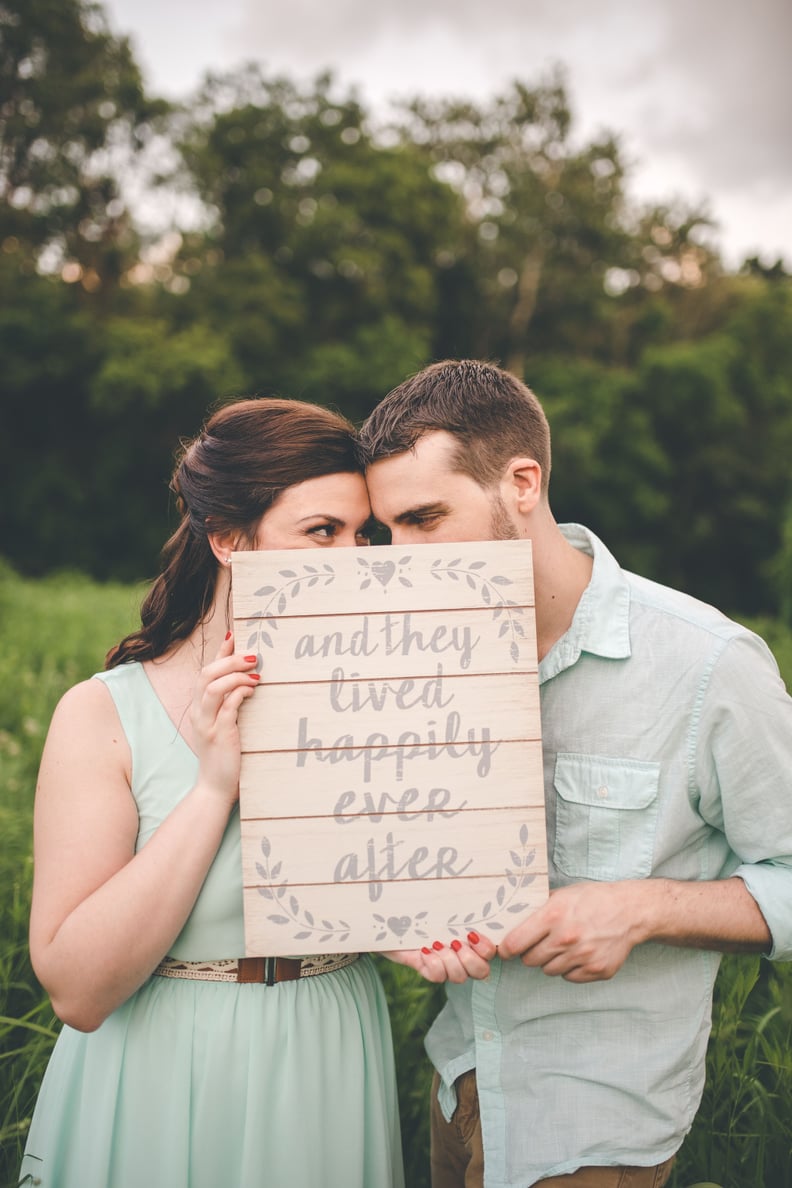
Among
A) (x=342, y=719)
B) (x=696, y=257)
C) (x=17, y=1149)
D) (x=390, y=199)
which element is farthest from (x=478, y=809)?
(x=696, y=257)

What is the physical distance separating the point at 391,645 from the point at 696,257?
3019cm

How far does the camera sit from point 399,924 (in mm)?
1646

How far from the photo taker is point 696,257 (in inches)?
1110

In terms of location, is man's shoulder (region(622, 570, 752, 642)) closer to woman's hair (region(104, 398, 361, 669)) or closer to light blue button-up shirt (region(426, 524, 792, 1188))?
light blue button-up shirt (region(426, 524, 792, 1188))

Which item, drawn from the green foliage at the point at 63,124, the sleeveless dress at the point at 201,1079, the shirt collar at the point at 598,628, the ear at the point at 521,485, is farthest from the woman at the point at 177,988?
the green foliage at the point at 63,124

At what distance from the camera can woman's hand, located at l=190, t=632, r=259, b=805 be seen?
164cm

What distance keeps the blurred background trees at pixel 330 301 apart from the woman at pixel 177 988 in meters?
19.9

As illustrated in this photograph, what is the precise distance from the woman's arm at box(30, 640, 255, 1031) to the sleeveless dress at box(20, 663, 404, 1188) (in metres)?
0.12

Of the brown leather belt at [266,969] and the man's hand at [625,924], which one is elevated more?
the man's hand at [625,924]

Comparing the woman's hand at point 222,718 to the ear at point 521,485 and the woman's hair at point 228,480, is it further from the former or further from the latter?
the ear at point 521,485

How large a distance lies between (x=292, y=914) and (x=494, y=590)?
0.71m

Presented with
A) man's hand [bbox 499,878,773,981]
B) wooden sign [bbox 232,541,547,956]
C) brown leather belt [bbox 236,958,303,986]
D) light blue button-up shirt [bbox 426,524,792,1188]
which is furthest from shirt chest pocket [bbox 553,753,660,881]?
brown leather belt [bbox 236,958,303,986]

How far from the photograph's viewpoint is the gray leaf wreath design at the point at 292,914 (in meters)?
1.64

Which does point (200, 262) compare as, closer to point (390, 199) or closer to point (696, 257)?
point (390, 199)
